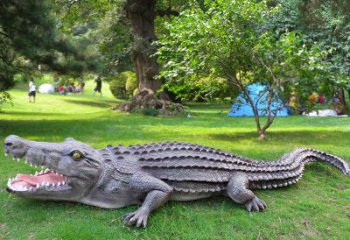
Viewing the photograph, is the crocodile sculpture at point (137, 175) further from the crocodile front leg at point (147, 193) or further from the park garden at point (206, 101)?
the park garden at point (206, 101)

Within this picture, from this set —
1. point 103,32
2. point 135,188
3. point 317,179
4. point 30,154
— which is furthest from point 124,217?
point 103,32

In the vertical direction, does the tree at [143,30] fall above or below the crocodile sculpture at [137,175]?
above

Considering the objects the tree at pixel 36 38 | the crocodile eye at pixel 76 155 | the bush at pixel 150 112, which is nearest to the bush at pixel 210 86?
the tree at pixel 36 38

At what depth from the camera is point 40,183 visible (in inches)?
184

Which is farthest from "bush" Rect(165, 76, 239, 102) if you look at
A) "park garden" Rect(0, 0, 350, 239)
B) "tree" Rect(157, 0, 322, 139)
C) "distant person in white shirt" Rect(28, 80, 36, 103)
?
"distant person in white shirt" Rect(28, 80, 36, 103)

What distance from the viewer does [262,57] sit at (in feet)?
32.8

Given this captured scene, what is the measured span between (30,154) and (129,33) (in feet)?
55.7

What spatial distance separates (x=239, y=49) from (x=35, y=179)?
670 cm

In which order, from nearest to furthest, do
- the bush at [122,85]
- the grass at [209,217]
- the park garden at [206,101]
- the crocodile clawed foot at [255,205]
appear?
the grass at [209,217]
the park garden at [206,101]
the crocodile clawed foot at [255,205]
the bush at [122,85]

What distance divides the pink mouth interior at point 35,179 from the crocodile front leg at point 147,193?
89cm

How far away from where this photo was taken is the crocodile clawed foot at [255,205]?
17.2ft

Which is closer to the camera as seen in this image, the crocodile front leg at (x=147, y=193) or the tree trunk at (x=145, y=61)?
the crocodile front leg at (x=147, y=193)

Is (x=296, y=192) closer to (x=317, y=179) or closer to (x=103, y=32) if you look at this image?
(x=317, y=179)

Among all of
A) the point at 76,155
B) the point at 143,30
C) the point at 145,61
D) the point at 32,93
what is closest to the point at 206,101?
the point at 145,61
